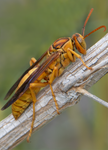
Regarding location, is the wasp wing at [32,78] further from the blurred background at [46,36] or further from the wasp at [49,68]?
the blurred background at [46,36]

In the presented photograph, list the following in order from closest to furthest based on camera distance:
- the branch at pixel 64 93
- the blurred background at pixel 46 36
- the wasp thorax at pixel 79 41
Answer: the branch at pixel 64 93, the wasp thorax at pixel 79 41, the blurred background at pixel 46 36

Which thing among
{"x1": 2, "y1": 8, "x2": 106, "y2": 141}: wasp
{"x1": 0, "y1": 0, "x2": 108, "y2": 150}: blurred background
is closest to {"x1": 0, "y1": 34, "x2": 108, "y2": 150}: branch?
{"x1": 2, "y1": 8, "x2": 106, "y2": 141}: wasp

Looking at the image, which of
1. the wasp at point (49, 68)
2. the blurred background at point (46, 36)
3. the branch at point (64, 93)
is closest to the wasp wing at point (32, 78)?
the wasp at point (49, 68)

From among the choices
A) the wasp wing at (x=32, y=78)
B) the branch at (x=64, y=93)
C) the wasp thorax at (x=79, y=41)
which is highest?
the wasp wing at (x=32, y=78)

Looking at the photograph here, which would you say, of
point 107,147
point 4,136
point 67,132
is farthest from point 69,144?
point 4,136

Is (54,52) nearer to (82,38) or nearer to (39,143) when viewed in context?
(82,38)
